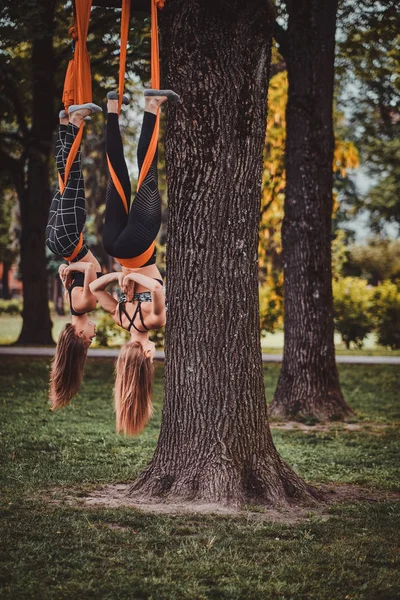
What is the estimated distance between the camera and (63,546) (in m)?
4.66

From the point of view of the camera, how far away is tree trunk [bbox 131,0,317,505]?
18.9 ft

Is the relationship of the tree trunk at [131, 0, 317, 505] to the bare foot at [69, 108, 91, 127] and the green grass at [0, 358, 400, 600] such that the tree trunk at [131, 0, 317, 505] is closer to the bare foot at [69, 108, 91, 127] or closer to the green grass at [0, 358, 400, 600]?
the green grass at [0, 358, 400, 600]

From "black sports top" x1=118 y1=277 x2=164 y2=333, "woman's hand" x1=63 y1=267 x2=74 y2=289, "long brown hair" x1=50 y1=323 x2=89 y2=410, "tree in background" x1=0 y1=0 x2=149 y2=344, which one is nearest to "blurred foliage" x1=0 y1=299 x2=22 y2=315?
"tree in background" x1=0 y1=0 x2=149 y2=344

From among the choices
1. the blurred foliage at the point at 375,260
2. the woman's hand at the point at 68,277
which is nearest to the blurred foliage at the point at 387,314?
the woman's hand at the point at 68,277

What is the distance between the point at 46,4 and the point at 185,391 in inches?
362

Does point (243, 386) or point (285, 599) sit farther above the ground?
point (243, 386)

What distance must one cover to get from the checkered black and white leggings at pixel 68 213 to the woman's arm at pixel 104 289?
295mm

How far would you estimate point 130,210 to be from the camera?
4.69 m

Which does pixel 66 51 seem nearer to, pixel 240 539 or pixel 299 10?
pixel 299 10

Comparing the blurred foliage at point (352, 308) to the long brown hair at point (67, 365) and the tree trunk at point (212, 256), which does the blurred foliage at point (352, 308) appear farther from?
the long brown hair at point (67, 365)

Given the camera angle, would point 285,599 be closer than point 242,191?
Yes

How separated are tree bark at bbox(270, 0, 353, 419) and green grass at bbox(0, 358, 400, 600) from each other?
230 cm

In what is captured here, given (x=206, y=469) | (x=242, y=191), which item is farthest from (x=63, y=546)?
(x=242, y=191)

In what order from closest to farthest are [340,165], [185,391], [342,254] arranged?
[185,391] → [340,165] → [342,254]
